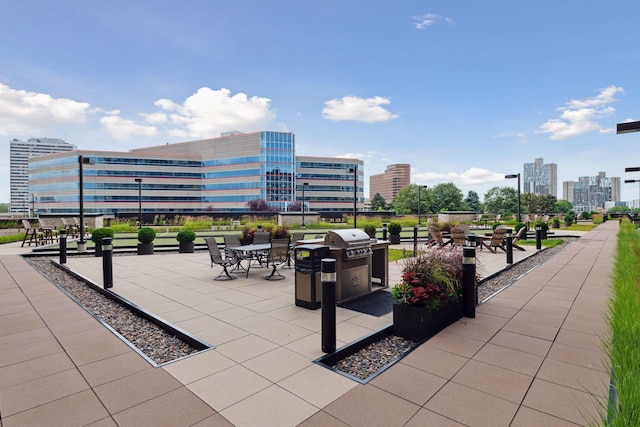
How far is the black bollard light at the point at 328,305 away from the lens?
150 inches

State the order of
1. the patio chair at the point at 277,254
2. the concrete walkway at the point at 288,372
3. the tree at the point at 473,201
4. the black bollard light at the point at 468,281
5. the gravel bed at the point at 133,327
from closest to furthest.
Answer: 1. the concrete walkway at the point at 288,372
2. the gravel bed at the point at 133,327
3. the black bollard light at the point at 468,281
4. the patio chair at the point at 277,254
5. the tree at the point at 473,201

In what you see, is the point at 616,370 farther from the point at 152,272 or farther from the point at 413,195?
the point at 413,195

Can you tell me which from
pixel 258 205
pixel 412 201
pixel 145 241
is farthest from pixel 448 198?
pixel 145 241

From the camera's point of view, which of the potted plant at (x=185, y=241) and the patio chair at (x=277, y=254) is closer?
the patio chair at (x=277, y=254)

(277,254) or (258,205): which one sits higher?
(258,205)

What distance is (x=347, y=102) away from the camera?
2445 inches

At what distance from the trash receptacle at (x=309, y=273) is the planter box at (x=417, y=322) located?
1.64 meters

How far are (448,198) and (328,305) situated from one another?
100348 millimetres

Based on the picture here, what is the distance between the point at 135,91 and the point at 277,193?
2389 inches

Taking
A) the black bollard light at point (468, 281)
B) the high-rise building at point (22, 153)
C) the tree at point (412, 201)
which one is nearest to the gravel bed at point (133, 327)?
the black bollard light at point (468, 281)

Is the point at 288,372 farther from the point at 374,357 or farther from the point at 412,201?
the point at 412,201

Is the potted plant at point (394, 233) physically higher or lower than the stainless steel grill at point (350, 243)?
lower

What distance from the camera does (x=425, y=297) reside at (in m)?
4.48

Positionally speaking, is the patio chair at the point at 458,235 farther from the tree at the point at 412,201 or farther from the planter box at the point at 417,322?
the tree at the point at 412,201
